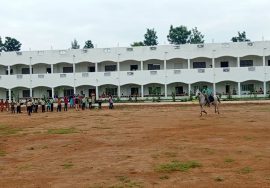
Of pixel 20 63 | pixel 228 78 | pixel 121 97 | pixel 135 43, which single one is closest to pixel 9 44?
pixel 135 43

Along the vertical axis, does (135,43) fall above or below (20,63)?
above

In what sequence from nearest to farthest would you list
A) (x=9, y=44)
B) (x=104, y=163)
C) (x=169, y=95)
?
1. (x=104, y=163)
2. (x=169, y=95)
3. (x=9, y=44)

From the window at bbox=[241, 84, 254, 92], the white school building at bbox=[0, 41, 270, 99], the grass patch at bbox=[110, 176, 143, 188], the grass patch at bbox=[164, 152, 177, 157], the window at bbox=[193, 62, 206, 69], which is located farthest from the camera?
the window at bbox=[193, 62, 206, 69]

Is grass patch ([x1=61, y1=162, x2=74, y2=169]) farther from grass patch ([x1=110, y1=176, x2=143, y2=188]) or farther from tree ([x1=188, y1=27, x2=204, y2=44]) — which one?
tree ([x1=188, y1=27, x2=204, y2=44])

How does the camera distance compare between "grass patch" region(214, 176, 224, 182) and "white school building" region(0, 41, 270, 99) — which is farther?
"white school building" region(0, 41, 270, 99)

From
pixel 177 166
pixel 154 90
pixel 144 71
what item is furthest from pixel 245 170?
pixel 154 90

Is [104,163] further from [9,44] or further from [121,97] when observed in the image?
[9,44]

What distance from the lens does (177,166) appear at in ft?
31.5

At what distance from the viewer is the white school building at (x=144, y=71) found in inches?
1666

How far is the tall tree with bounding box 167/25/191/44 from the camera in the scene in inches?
2975

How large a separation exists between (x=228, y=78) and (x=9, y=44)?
157 ft

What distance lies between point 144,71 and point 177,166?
111 ft

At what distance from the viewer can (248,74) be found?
41594 mm

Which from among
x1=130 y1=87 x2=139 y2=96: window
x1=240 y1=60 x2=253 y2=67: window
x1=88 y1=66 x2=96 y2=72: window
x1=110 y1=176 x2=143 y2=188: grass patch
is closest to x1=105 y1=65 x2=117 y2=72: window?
x1=88 y1=66 x2=96 y2=72: window
